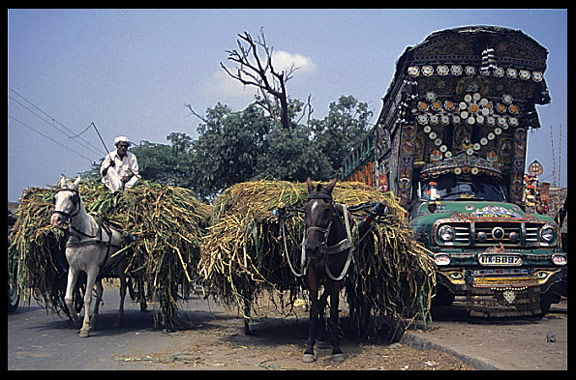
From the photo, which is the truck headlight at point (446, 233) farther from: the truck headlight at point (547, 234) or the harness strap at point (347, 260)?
the harness strap at point (347, 260)

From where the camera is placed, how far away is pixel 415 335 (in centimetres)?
720

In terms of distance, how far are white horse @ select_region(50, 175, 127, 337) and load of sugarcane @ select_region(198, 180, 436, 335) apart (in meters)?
1.85

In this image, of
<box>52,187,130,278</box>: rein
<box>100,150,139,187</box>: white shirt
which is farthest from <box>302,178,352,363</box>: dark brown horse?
<box>100,150,139,187</box>: white shirt

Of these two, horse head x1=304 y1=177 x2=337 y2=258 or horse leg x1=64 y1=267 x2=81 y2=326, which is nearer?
horse head x1=304 y1=177 x2=337 y2=258

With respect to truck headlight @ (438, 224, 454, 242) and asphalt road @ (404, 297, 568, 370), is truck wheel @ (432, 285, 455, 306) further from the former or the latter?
truck headlight @ (438, 224, 454, 242)

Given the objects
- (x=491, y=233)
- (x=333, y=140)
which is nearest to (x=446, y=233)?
(x=491, y=233)

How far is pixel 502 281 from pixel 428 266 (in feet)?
6.55

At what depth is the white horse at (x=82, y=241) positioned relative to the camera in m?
7.47

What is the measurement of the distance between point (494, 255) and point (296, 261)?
365 centimetres

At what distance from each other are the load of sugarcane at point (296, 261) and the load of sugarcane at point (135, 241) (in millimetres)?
1160

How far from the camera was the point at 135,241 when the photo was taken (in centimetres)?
832

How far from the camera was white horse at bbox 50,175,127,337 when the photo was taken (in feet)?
24.5
